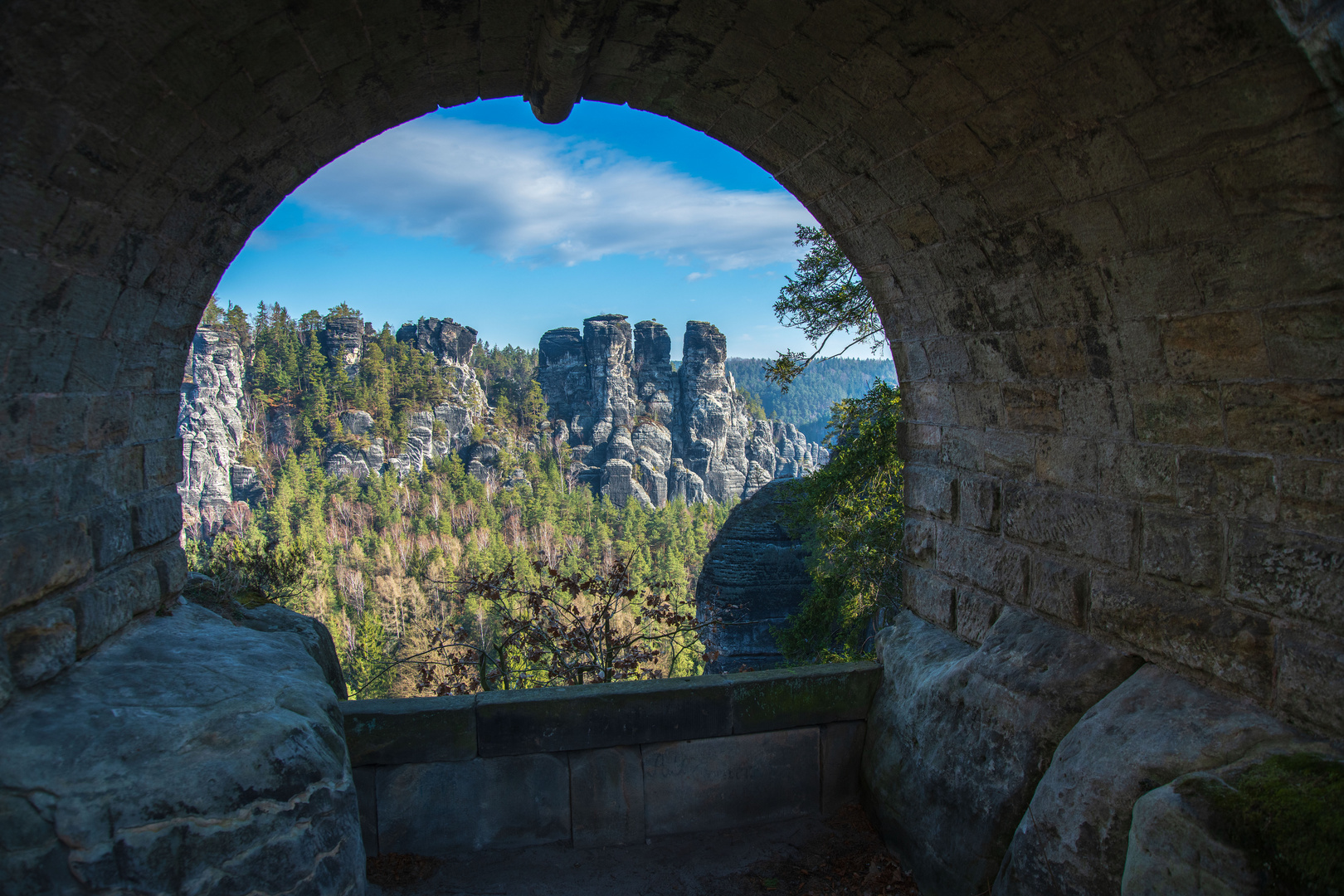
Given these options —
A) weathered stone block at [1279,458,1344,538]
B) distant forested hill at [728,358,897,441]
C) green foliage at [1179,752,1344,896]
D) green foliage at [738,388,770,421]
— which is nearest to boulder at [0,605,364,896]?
green foliage at [1179,752,1344,896]

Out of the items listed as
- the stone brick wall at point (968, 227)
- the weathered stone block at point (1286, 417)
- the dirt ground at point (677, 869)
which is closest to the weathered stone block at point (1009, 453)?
the stone brick wall at point (968, 227)

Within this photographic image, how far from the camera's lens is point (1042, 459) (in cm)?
267

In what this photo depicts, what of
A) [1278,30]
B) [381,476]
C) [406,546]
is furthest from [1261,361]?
[381,476]

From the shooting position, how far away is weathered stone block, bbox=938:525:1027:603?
2.78m

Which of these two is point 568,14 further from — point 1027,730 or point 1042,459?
point 1027,730

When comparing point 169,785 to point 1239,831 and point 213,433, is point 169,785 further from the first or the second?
point 213,433

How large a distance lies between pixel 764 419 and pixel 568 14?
8881 centimetres

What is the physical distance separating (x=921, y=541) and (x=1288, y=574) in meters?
1.60

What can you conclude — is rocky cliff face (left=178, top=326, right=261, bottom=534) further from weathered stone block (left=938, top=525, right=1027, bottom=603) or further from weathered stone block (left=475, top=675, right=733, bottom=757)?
weathered stone block (left=938, top=525, right=1027, bottom=603)

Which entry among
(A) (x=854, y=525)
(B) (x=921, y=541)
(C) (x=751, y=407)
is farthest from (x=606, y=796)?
(C) (x=751, y=407)

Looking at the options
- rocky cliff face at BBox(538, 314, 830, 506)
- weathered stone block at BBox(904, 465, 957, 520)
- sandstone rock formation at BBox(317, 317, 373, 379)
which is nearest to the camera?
weathered stone block at BBox(904, 465, 957, 520)

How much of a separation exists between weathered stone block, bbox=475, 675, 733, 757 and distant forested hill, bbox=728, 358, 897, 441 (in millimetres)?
142788

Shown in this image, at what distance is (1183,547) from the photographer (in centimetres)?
213

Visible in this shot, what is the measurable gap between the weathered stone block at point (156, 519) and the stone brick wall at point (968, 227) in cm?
2
